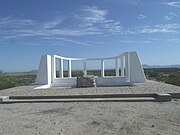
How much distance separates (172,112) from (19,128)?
414 cm

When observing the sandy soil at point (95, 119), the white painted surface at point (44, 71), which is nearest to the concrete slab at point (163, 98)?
the sandy soil at point (95, 119)

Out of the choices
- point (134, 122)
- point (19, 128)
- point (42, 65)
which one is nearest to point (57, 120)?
point (19, 128)

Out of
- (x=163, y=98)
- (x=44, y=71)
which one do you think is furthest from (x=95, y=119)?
(x=44, y=71)

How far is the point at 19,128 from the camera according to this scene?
21.1 feet

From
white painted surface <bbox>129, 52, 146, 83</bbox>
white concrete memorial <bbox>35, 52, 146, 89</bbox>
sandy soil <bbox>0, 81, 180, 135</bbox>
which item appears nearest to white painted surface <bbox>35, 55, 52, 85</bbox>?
Result: white concrete memorial <bbox>35, 52, 146, 89</bbox>

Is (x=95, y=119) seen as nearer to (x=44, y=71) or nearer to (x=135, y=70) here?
(x=135, y=70)

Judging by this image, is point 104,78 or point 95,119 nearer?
point 95,119

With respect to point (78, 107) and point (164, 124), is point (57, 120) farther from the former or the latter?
point (164, 124)

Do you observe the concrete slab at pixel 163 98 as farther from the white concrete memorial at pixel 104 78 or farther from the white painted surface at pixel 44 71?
the white painted surface at pixel 44 71

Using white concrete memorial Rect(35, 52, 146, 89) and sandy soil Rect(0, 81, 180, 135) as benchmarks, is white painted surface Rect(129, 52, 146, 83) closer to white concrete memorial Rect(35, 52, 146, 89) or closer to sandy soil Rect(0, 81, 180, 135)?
white concrete memorial Rect(35, 52, 146, 89)

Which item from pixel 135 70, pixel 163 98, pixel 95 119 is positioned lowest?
pixel 95 119

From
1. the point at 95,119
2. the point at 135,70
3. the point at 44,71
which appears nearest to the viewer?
the point at 95,119

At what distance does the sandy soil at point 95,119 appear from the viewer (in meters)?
6.07

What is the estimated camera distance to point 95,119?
7223 millimetres
